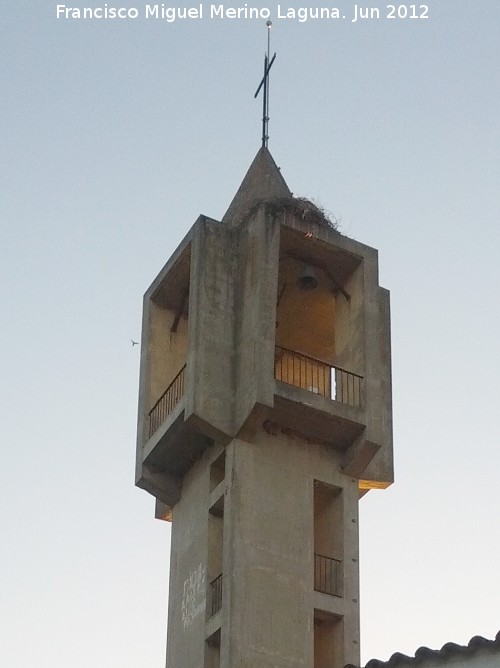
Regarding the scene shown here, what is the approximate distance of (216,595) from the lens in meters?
31.1

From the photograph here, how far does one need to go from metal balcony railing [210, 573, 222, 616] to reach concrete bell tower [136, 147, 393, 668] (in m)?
0.04

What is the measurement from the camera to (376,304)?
34562 millimetres

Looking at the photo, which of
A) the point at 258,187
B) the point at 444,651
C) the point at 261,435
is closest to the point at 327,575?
the point at 261,435

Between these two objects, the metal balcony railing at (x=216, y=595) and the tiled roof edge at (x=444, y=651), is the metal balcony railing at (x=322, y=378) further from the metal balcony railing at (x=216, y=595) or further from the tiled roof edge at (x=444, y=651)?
the tiled roof edge at (x=444, y=651)

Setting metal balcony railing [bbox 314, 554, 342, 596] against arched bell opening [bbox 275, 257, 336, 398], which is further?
arched bell opening [bbox 275, 257, 336, 398]

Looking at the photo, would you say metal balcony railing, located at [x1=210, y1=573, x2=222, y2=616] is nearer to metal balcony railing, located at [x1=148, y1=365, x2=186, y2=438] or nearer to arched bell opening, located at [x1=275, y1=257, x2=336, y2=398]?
metal balcony railing, located at [x1=148, y1=365, x2=186, y2=438]

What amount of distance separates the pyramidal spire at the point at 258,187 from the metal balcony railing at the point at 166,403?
164 inches

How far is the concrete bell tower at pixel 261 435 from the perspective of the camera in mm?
30719

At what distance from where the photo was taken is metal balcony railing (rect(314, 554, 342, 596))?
31.6m

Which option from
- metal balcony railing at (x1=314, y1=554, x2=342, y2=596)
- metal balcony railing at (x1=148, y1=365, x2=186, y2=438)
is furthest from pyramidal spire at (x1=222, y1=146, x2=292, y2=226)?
metal balcony railing at (x1=314, y1=554, x2=342, y2=596)

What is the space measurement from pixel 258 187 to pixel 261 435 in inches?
288

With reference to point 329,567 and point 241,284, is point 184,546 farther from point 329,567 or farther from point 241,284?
point 241,284

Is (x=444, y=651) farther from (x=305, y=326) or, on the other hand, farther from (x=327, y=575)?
(x=305, y=326)

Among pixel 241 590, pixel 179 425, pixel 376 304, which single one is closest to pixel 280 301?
pixel 376 304
